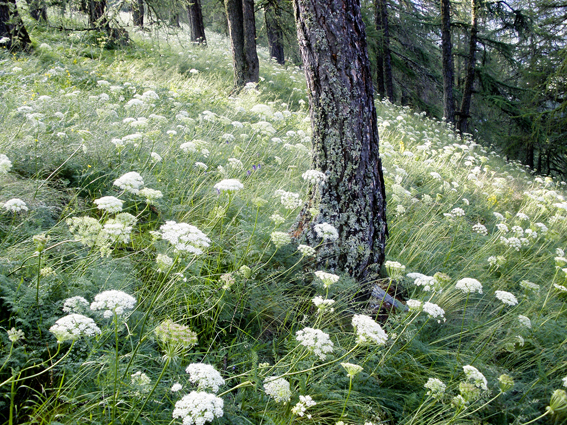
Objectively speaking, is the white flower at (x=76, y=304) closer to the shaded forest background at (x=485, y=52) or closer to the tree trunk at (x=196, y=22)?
the shaded forest background at (x=485, y=52)

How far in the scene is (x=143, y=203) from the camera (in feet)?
11.0

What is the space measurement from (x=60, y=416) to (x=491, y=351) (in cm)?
280

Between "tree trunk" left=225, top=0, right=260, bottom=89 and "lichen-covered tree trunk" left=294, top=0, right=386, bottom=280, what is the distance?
20.0ft

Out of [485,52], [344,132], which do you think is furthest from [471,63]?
[344,132]

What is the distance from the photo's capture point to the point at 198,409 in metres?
1.33

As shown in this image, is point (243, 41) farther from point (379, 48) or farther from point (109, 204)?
point (379, 48)

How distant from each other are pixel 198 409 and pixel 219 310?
3.14 ft

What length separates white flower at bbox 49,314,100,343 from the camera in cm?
140

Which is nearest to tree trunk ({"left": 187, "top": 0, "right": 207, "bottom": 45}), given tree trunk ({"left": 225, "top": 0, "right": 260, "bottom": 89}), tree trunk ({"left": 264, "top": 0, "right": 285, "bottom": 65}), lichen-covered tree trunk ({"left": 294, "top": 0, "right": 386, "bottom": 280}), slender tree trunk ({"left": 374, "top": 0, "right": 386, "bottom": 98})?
tree trunk ({"left": 264, "top": 0, "right": 285, "bottom": 65})

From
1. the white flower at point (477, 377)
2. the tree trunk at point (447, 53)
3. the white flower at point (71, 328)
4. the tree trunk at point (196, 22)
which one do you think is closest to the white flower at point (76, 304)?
the white flower at point (71, 328)

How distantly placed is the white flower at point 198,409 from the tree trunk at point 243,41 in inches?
323

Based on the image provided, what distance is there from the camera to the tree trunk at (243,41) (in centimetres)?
877

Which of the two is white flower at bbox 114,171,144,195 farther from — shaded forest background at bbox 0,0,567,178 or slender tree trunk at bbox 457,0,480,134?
slender tree trunk at bbox 457,0,480,134

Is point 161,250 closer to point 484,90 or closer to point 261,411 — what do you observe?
point 261,411
